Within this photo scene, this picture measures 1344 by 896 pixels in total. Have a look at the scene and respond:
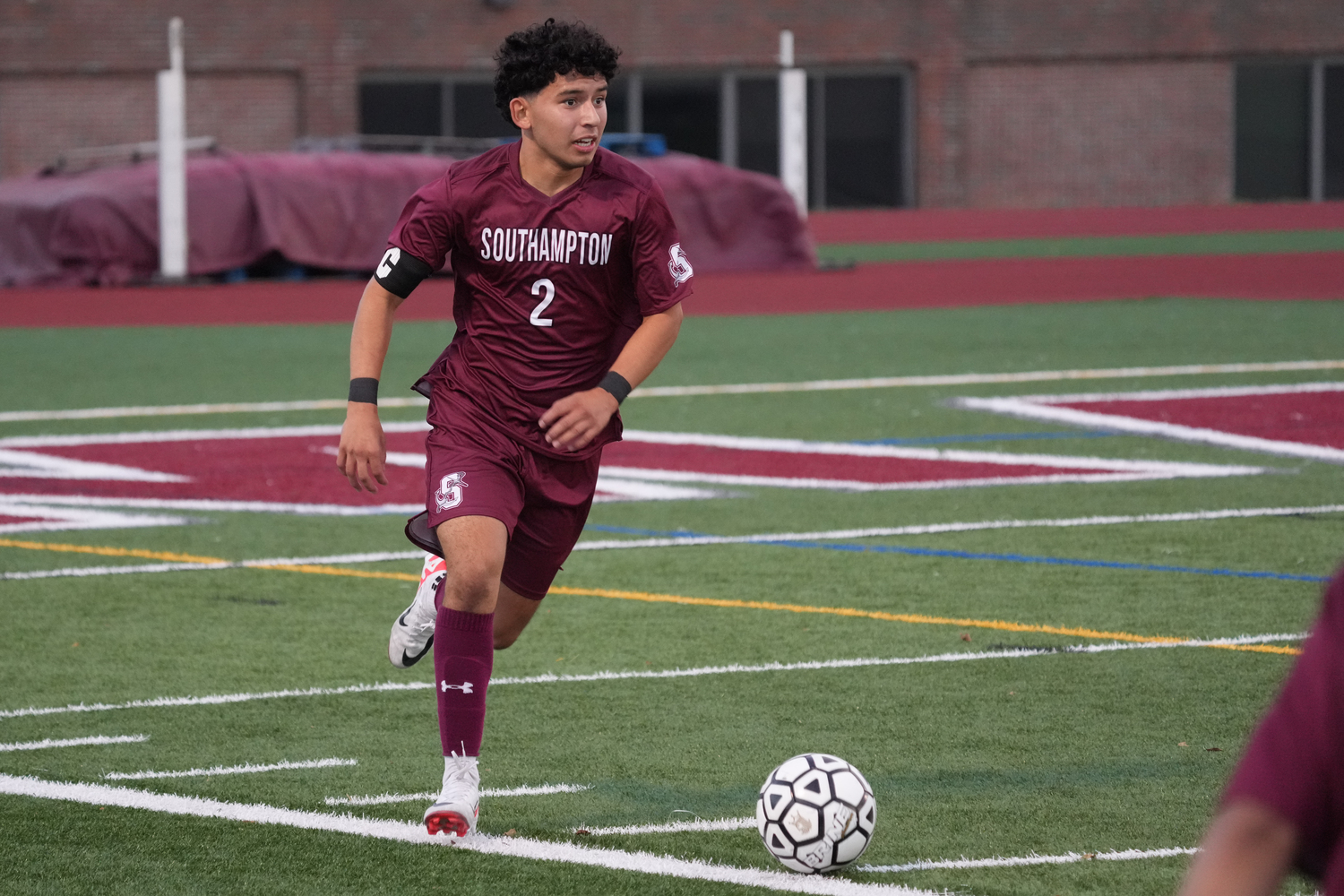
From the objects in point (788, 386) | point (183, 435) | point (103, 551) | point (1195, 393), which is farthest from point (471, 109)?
point (103, 551)

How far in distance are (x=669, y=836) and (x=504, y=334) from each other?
129 cm

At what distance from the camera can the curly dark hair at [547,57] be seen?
15.8 feet

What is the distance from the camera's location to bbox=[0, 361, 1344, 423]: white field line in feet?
41.9

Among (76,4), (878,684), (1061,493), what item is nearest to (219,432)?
(1061,493)

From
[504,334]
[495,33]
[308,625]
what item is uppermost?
[495,33]

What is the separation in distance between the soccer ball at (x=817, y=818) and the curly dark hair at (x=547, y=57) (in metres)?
1.76

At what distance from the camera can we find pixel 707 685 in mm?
6012

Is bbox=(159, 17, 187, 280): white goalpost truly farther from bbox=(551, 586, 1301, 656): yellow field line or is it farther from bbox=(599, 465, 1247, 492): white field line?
bbox=(551, 586, 1301, 656): yellow field line

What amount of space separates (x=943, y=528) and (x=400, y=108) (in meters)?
30.6

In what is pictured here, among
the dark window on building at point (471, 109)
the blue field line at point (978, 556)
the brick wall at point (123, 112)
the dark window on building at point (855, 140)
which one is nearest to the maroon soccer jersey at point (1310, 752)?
the blue field line at point (978, 556)

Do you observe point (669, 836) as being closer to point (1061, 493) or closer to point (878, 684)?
point (878, 684)

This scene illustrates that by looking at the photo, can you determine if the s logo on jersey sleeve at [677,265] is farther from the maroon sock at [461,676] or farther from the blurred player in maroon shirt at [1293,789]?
the blurred player in maroon shirt at [1293,789]

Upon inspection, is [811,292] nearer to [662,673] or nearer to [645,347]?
[662,673]

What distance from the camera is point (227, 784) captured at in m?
4.97
